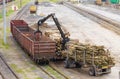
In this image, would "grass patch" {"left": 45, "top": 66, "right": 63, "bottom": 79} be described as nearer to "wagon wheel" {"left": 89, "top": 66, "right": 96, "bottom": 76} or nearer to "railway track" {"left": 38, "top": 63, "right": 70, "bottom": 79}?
"railway track" {"left": 38, "top": 63, "right": 70, "bottom": 79}

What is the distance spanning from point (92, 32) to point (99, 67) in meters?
20.2

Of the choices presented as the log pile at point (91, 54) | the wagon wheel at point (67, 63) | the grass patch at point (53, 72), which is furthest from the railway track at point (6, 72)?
the log pile at point (91, 54)

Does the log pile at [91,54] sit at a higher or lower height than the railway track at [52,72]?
higher

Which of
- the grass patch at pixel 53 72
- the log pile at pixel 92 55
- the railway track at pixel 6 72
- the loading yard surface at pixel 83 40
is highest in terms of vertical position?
the log pile at pixel 92 55

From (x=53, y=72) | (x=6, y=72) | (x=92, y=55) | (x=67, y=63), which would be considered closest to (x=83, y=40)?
(x=67, y=63)

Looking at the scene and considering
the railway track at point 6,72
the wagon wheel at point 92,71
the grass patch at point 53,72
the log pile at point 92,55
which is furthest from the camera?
the wagon wheel at point 92,71

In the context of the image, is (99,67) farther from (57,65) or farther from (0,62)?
(0,62)

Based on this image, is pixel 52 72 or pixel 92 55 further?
pixel 52 72

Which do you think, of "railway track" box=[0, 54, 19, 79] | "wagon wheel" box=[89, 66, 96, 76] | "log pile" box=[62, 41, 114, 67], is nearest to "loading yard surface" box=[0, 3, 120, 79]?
"wagon wheel" box=[89, 66, 96, 76]

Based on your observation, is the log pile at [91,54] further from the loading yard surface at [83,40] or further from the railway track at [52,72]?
the railway track at [52,72]

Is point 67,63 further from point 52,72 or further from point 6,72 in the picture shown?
point 6,72

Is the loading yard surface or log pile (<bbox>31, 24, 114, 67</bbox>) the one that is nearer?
log pile (<bbox>31, 24, 114, 67</bbox>)

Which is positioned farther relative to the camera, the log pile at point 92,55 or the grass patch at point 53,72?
the log pile at point 92,55

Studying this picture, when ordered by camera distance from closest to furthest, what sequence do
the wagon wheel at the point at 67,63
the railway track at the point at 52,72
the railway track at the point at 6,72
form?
1. the railway track at the point at 6,72
2. the railway track at the point at 52,72
3. the wagon wheel at the point at 67,63
